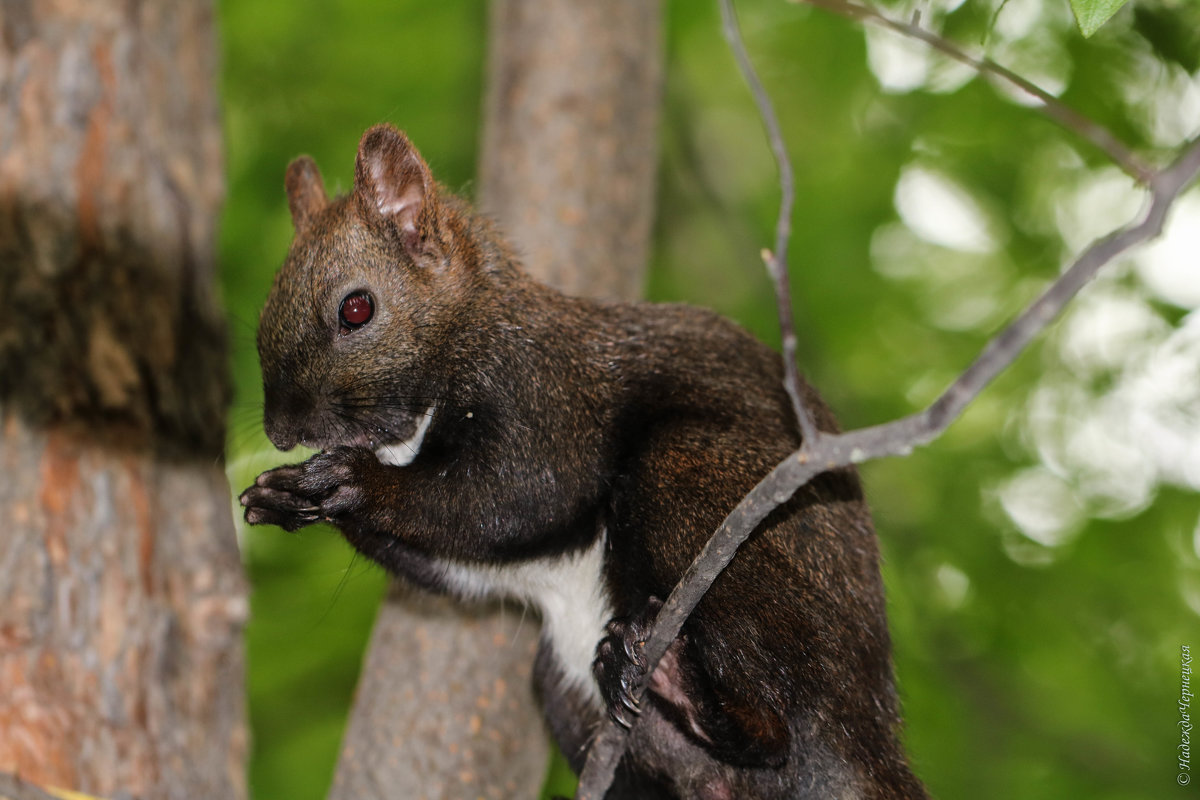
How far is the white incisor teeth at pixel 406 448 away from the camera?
3275mm

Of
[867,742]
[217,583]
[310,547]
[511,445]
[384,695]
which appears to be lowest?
[310,547]

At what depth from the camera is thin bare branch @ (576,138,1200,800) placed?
1.23 metres

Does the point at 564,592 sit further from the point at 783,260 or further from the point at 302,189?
the point at 783,260

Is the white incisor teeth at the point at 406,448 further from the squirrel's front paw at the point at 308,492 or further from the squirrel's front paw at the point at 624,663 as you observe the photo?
the squirrel's front paw at the point at 624,663

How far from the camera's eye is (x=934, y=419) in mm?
1416

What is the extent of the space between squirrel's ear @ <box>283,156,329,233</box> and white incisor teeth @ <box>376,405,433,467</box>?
3.00 feet

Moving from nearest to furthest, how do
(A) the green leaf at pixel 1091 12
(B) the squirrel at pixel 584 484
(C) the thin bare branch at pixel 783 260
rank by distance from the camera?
(C) the thin bare branch at pixel 783 260, (A) the green leaf at pixel 1091 12, (B) the squirrel at pixel 584 484

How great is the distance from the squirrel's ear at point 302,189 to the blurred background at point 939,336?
0.80 m

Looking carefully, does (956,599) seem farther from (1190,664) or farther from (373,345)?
(373,345)

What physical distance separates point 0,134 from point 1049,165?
4.54 meters

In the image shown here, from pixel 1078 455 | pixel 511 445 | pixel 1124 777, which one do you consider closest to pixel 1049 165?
pixel 1078 455

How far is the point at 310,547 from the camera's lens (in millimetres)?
5207

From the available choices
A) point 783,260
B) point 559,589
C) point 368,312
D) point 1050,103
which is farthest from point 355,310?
point 1050,103

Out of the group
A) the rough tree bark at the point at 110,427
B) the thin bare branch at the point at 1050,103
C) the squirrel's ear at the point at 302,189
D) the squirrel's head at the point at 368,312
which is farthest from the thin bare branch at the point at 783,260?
the rough tree bark at the point at 110,427
